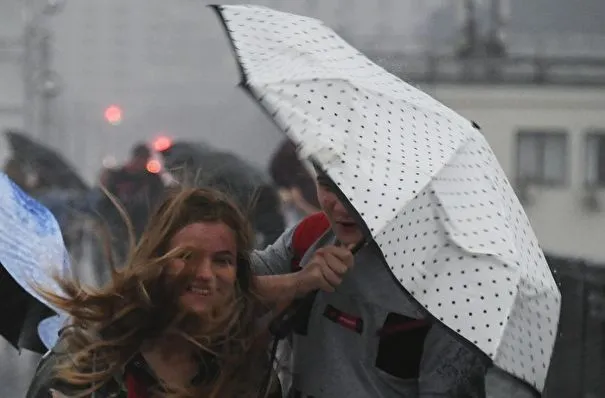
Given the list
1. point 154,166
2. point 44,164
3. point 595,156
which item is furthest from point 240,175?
point 595,156

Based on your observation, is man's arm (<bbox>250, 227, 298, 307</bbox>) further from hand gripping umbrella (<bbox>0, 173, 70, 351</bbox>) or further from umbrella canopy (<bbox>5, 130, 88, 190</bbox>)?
umbrella canopy (<bbox>5, 130, 88, 190</bbox>)

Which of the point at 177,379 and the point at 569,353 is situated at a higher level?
the point at 177,379

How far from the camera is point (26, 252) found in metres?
2.72

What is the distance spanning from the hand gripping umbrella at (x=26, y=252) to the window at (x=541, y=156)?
16.0 meters

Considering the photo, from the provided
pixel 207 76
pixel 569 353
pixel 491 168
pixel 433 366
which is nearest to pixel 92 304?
pixel 433 366

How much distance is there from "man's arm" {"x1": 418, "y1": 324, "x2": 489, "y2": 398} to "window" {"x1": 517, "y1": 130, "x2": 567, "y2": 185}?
16692mm

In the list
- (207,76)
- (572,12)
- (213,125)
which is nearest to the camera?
(213,125)

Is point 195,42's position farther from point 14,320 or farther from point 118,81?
point 14,320

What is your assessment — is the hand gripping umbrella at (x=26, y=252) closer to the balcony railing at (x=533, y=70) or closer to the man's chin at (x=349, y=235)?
the man's chin at (x=349, y=235)

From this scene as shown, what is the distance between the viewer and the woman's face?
6.31ft

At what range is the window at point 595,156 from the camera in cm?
1927

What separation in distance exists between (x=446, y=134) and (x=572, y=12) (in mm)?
15056

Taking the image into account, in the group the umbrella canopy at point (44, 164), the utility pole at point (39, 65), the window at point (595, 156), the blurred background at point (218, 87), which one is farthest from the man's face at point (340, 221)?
the window at point (595, 156)

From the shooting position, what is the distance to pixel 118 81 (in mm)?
11703
